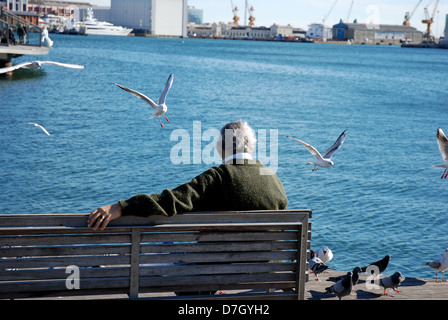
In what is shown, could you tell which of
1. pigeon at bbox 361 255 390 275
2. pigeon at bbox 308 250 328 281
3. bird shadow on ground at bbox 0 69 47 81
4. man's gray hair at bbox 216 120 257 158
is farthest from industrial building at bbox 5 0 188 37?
man's gray hair at bbox 216 120 257 158

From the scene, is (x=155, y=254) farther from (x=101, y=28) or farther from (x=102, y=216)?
(x=101, y=28)

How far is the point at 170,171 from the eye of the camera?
15.8m

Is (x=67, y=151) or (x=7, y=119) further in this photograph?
(x=7, y=119)

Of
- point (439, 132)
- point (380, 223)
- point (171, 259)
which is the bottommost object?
point (380, 223)

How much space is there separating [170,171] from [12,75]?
25.4m

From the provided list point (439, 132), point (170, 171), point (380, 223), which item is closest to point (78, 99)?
point (170, 171)

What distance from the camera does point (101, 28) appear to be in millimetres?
149125

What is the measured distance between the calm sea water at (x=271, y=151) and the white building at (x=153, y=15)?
122 meters

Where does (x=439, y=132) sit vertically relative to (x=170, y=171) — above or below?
above

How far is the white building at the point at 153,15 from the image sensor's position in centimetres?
15919

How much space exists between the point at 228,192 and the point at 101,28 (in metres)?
153

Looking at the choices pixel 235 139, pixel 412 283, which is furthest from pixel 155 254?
pixel 412 283

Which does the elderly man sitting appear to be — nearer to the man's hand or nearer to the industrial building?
the man's hand
